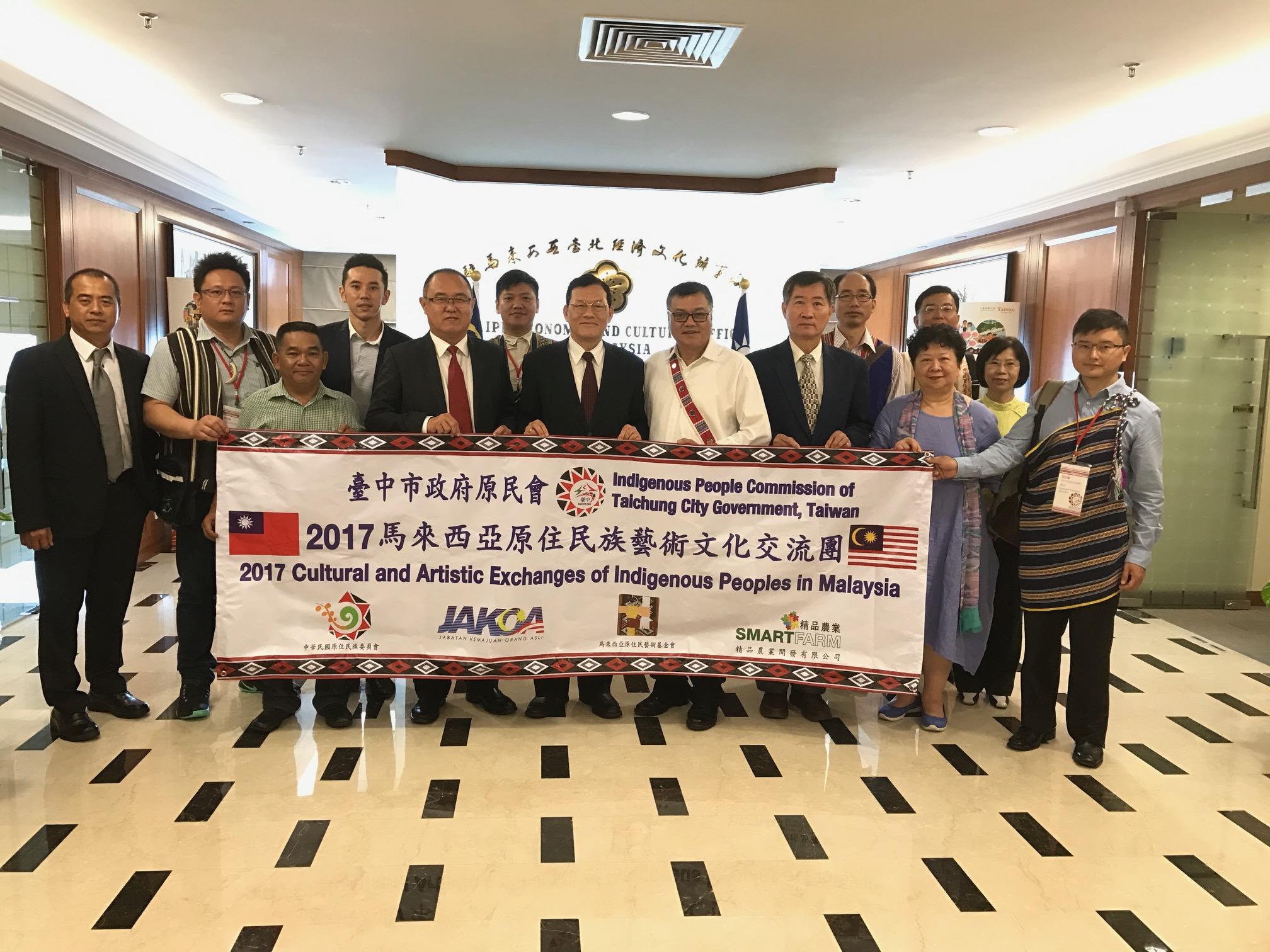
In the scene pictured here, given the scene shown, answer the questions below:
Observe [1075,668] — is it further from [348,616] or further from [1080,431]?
[348,616]

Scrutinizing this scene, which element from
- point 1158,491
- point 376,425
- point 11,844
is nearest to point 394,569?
point 376,425

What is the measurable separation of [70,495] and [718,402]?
88.6 inches

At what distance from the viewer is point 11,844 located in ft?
8.23

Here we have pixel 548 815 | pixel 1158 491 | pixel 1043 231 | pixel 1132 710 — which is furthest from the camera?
pixel 1043 231

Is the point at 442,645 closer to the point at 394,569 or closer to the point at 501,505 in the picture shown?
the point at 394,569

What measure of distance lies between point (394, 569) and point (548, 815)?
3.29 feet

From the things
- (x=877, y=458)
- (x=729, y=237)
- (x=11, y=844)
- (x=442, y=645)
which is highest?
(x=729, y=237)

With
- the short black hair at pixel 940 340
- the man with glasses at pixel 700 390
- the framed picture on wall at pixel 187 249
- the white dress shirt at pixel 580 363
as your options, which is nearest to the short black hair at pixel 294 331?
the white dress shirt at pixel 580 363

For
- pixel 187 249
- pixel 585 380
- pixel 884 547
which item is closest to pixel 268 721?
pixel 585 380

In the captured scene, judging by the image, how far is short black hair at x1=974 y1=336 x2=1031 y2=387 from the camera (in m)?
3.72

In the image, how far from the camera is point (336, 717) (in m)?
3.34

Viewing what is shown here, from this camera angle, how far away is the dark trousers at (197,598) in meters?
3.27

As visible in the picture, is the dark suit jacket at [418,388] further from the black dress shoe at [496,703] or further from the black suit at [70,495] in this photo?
the black dress shoe at [496,703]

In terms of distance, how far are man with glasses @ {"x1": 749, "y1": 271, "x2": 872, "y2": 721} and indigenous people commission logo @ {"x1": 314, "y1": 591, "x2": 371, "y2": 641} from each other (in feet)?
5.17
